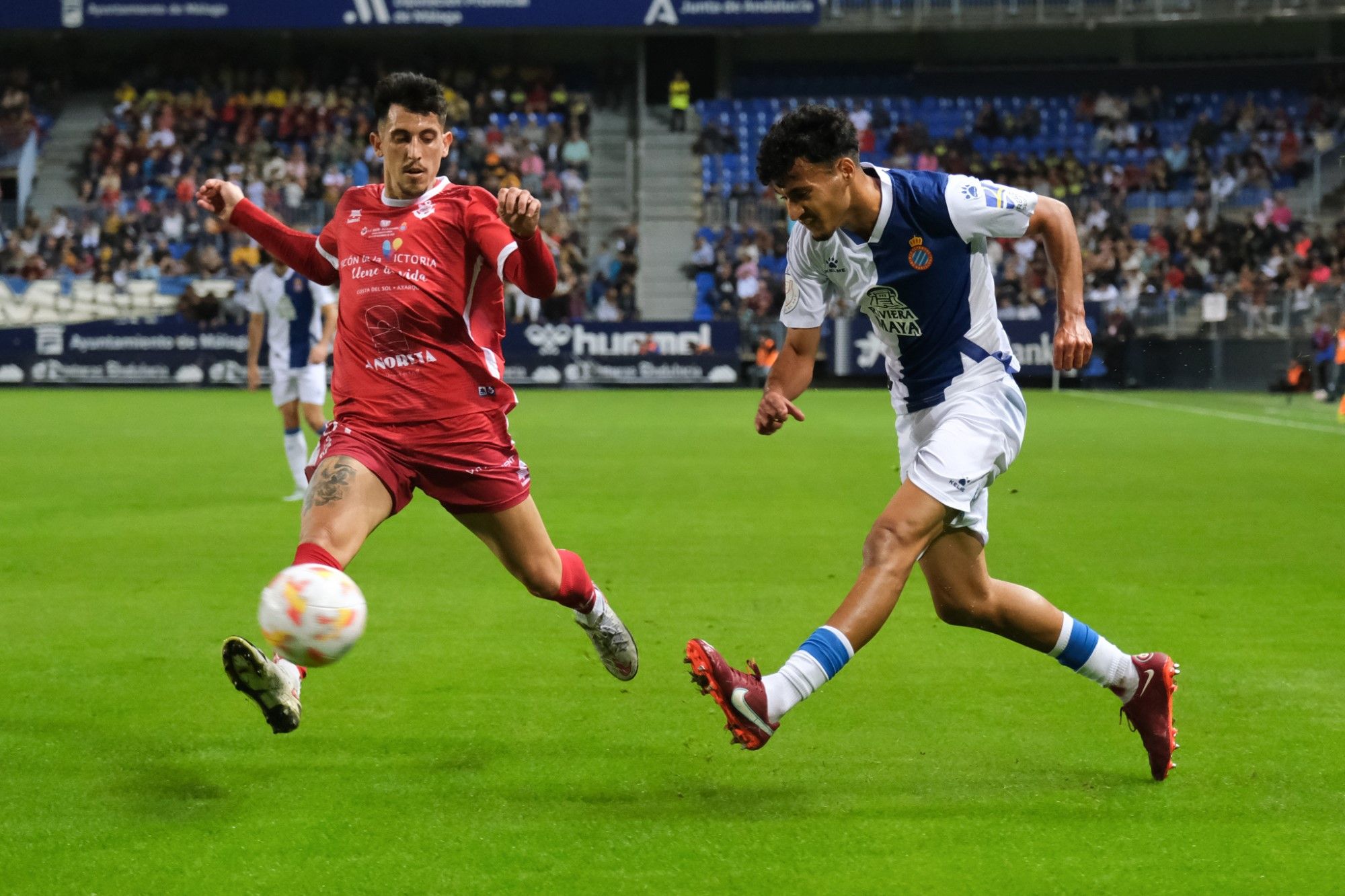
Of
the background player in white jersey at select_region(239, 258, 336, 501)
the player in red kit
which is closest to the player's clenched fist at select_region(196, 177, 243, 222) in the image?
the player in red kit

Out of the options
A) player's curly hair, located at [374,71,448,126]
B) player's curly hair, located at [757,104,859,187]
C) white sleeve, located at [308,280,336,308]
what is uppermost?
player's curly hair, located at [374,71,448,126]

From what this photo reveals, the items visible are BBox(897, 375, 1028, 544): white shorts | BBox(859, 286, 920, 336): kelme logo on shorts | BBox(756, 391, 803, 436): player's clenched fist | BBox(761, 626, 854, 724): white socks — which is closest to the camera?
BBox(761, 626, 854, 724): white socks

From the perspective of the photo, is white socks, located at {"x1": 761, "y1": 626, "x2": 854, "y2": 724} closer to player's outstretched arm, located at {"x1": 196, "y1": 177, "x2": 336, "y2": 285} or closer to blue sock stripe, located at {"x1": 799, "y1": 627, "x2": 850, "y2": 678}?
blue sock stripe, located at {"x1": 799, "y1": 627, "x2": 850, "y2": 678}

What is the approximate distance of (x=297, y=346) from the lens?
1255 cm

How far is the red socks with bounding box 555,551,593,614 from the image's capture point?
554 centimetres

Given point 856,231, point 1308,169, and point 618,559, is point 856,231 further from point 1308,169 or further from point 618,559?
point 1308,169

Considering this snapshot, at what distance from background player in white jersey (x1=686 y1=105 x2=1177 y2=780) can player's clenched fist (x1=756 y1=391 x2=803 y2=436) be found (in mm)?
10

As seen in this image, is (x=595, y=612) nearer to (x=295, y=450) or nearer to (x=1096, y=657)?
(x=1096, y=657)

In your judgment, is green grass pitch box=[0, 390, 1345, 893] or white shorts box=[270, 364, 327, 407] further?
white shorts box=[270, 364, 327, 407]

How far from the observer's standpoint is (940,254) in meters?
4.89

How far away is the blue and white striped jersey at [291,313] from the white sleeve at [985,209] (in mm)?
8613

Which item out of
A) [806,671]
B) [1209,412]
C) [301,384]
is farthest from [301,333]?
[1209,412]

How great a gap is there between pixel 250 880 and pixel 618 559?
5.70 m

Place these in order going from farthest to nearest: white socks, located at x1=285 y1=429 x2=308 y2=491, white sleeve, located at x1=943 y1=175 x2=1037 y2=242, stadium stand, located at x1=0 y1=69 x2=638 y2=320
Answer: stadium stand, located at x1=0 y1=69 x2=638 y2=320 < white socks, located at x1=285 y1=429 x2=308 y2=491 < white sleeve, located at x1=943 y1=175 x2=1037 y2=242
